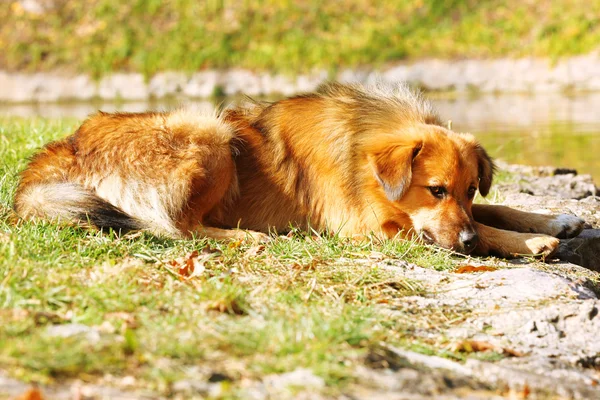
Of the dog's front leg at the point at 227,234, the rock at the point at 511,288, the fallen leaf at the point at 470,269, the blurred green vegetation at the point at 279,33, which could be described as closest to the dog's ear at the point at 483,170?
the fallen leaf at the point at 470,269

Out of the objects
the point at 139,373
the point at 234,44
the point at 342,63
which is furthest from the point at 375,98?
the point at 234,44

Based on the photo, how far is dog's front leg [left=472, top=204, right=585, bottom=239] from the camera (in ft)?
19.1

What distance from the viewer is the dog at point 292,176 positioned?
523 cm

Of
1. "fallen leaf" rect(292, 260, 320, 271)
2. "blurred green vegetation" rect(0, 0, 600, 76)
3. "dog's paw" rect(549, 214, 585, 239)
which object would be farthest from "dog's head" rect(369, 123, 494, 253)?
"blurred green vegetation" rect(0, 0, 600, 76)

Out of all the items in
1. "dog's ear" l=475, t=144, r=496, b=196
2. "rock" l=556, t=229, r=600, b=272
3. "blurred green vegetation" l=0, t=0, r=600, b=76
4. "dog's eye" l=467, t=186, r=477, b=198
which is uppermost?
"blurred green vegetation" l=0, t=0, r=600, b=76

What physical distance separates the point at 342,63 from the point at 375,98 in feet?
48.8

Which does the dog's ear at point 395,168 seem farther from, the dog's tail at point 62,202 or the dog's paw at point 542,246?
the dog's tail at point 62,202

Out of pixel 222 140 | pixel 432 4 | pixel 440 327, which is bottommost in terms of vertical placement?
pixel 440 327

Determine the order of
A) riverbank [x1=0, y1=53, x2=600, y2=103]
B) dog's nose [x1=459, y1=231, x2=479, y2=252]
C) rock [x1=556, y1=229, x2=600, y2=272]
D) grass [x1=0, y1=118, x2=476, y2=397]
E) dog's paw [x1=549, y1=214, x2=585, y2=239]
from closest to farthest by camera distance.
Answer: grass [x1=0, y1=118, x2=476, y2=397] < dog's nose [x1=459, y1=231, x2=479, y2=252] < rock [x1=556, y1=229, x2=600, y2=272] < dog's paw [x1=549, y1=214, x2=585, y2=239] < riverbank [x1=0, y1=53, x2=600, y2=103]

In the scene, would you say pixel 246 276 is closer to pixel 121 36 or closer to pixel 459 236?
pixel 459 236

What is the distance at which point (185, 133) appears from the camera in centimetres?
561

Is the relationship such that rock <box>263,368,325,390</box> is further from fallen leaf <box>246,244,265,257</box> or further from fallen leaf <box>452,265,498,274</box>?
fallen leaf <box>452,265,498,274</box>

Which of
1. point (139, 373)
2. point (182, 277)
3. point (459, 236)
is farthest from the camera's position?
point (459, 236)

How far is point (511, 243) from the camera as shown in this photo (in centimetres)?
546
